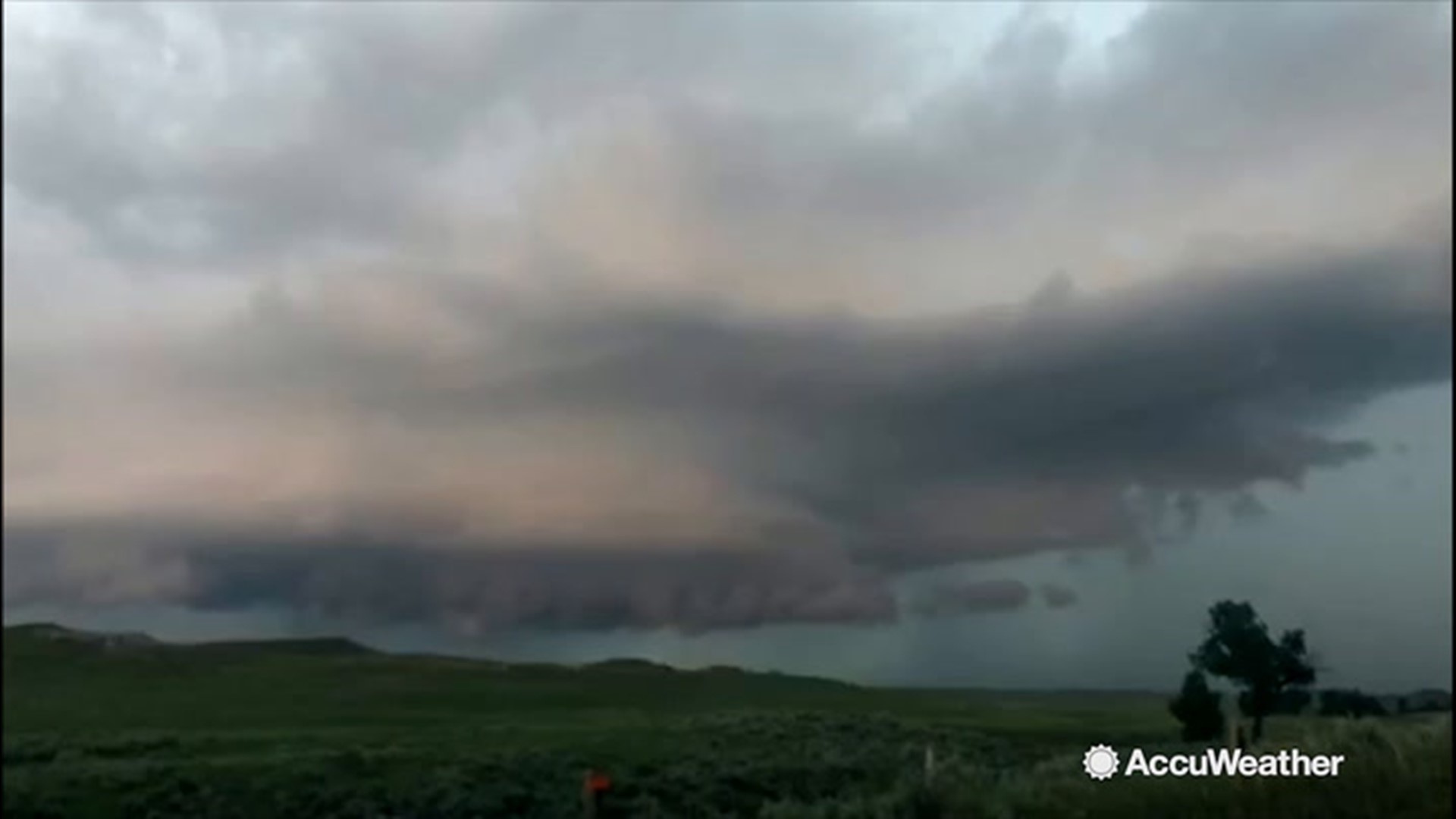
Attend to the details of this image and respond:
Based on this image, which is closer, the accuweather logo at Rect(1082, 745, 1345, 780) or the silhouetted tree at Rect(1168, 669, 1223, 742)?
the accuweather logo at Rect(1082, 745, 1345, 780)

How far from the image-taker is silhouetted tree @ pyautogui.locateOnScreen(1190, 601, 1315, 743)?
2377 cm

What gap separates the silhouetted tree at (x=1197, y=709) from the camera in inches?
878

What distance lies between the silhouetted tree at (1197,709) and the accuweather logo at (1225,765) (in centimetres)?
Result: 177

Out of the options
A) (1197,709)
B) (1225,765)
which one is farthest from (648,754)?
(1225,765)

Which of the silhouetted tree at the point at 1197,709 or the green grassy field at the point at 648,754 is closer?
the green grassy field at the point at 648,754

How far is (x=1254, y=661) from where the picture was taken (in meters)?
24.2

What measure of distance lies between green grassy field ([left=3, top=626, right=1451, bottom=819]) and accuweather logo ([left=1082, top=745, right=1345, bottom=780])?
7.7 inches

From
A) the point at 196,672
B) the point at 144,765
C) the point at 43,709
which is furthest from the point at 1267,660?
the point at 196,672

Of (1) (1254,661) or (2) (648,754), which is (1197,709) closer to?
(1) (1254,661)

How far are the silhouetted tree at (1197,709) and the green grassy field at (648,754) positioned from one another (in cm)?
39

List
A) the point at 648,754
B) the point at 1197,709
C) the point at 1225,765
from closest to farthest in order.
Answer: the point at 1225,765 → the point at 1197,709 → the point at 648,754

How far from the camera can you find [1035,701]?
91.0 feet

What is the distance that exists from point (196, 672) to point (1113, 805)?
81.1ft

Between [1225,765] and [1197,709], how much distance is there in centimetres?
373
